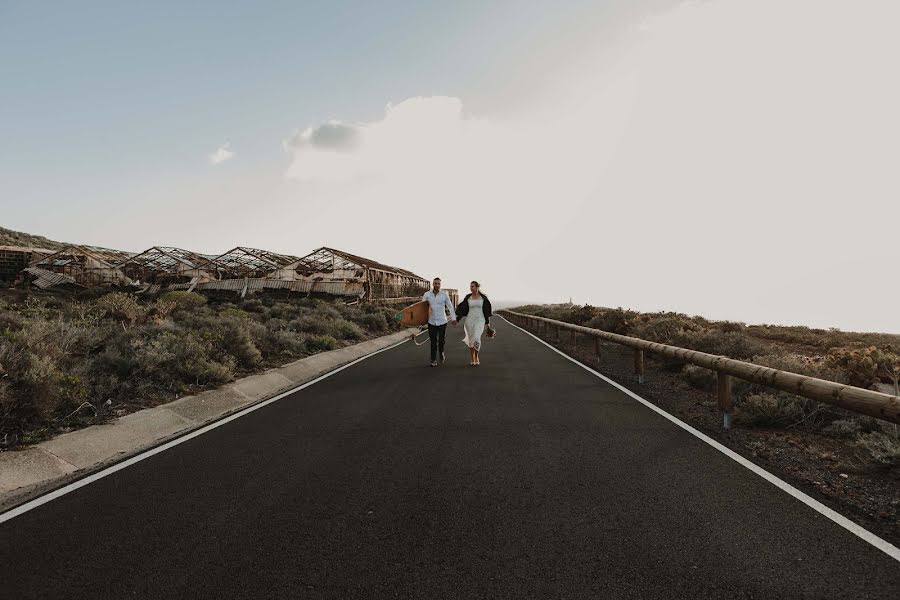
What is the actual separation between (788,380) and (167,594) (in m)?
6.33

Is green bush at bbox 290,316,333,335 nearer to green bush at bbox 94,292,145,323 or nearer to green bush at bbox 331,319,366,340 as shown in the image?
green bush at bbox 331,319,366,340

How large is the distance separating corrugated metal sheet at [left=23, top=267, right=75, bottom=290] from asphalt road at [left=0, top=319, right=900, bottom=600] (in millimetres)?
41799

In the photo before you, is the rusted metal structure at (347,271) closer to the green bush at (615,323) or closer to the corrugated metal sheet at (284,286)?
the corrugated metal sheet at (284,286)

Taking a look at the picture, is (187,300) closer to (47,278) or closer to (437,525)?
(47,278)

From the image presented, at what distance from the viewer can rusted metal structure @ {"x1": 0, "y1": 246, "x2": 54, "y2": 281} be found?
3950cm

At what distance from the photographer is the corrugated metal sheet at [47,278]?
124ft

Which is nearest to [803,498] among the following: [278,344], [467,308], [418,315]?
[467,308]

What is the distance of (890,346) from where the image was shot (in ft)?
46.8

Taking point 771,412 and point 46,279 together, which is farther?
point 46,279

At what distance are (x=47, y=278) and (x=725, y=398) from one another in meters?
47.2

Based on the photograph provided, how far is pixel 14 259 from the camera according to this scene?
132ft

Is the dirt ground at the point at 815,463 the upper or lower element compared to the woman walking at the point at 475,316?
lower

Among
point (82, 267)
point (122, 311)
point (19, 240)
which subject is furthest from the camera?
point (19, 240)

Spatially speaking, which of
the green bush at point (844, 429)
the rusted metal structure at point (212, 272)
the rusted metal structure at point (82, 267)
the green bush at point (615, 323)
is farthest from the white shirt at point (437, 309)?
the rusted metal structure at point (82, 267)
